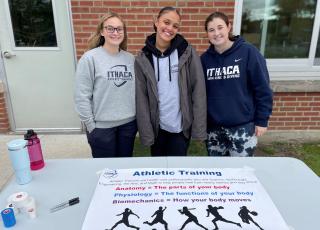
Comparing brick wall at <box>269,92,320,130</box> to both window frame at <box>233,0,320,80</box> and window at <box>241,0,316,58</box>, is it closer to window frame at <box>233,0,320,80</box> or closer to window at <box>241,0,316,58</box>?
window frame at <box>233,0,320,80</box>

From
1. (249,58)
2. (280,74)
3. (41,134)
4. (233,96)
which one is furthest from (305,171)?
(41,134)

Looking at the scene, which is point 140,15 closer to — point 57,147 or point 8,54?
point 8,54

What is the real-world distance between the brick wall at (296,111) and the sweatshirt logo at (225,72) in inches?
73.7

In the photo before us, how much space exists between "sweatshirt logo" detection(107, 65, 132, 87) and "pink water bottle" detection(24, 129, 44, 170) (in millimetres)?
670

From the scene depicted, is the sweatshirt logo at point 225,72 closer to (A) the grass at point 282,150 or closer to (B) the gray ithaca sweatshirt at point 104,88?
(B) the gray ithaca sweatshirt at point 104,88

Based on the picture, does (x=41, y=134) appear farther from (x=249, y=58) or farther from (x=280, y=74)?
(x=280, y=74)

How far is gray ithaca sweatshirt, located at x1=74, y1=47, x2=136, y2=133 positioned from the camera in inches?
79.6

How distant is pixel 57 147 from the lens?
3.51 m

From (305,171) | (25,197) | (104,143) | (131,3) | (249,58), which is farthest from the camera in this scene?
(131,3)

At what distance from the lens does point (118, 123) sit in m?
2.15

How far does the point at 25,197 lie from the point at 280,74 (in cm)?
331

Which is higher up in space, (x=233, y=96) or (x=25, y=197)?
(x=233, y=96)

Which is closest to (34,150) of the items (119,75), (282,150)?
(119,75)

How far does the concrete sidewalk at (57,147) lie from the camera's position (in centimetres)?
319
